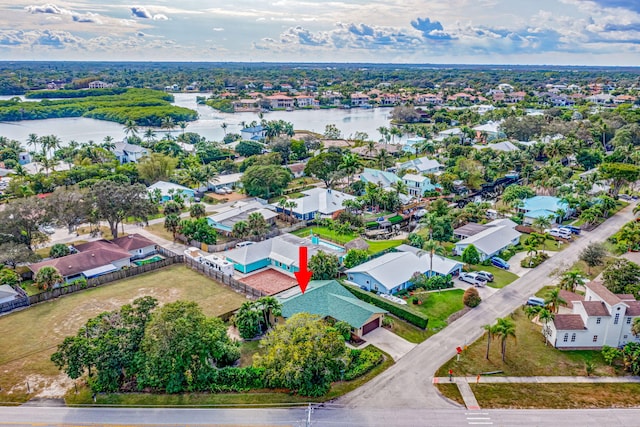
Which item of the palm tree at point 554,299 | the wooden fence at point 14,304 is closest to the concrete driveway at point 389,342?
the palm tree at point 554,299

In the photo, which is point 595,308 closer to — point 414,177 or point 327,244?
point 327,244

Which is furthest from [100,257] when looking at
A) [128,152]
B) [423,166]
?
[423,166]

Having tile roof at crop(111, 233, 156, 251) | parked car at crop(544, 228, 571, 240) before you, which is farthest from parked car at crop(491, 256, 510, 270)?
tile roof at crop(111, 233, 156, 251)

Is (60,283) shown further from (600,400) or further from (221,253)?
Result: (600,400)

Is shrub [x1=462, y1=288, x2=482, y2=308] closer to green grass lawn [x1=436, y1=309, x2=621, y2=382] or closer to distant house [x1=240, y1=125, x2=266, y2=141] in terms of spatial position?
green grass lawn [x1=436, y1=309, x2=621, y2=382]

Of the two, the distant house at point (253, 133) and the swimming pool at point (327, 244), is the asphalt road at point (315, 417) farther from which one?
the distant house at point (253, 133)
